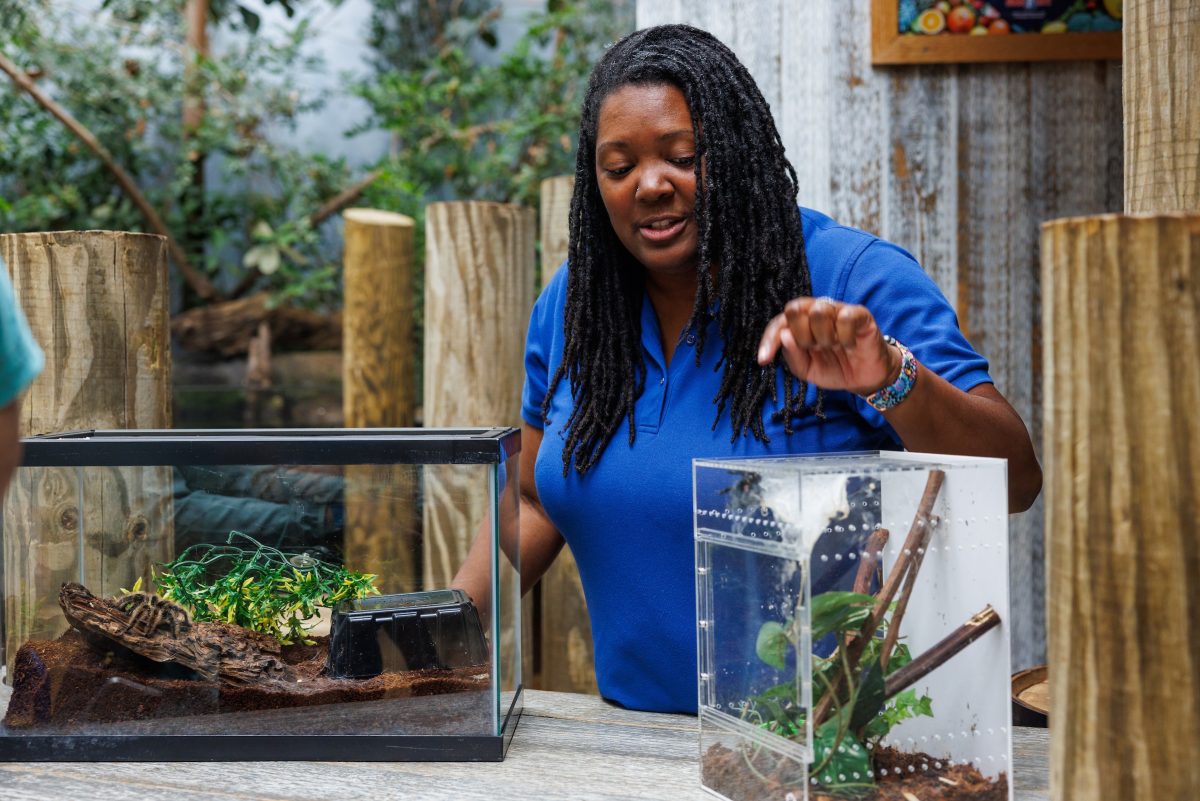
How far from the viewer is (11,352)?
109cm

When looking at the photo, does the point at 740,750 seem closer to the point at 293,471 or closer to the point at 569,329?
the point at 293,471

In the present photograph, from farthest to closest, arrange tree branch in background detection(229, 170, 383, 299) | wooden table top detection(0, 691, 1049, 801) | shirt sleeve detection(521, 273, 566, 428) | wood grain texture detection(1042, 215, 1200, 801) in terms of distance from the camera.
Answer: tree branch in background detection(229, 170, 383, 299) < shirt sleeve detection(521, 273, 566, 428) < wooden table top detection(0, 691, 1049, 801) < wood grain texture detection(1042, 215, 1200, 801)

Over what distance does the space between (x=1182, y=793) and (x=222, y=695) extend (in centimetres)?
117

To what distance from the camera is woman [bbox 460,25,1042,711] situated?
1.79 m

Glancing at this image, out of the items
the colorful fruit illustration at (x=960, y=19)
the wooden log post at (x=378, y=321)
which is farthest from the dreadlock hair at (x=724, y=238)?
the wooden log post at (x=378, y=321)

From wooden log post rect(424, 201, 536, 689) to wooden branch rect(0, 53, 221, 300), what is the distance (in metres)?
4.25

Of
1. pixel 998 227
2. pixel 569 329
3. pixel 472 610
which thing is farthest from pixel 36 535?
pixel 998 227

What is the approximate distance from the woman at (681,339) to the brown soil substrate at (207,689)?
41cm

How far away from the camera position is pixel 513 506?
1731 millimetres

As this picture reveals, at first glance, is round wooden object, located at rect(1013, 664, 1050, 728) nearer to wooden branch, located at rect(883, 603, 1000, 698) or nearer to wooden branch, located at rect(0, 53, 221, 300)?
wooden branch, located at rect(883, 603, 1000, 698)

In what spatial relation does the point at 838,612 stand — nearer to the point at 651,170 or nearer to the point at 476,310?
the point at 651,170

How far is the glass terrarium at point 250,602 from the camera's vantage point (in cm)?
158

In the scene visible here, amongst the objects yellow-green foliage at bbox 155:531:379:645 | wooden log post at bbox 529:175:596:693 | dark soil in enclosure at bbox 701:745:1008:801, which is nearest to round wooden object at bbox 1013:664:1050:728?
dark soil in enclosure at bbox 701:745:1008:801

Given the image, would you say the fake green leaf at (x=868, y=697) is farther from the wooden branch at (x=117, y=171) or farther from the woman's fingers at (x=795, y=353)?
the wooden branch at (x=117, y=171)
